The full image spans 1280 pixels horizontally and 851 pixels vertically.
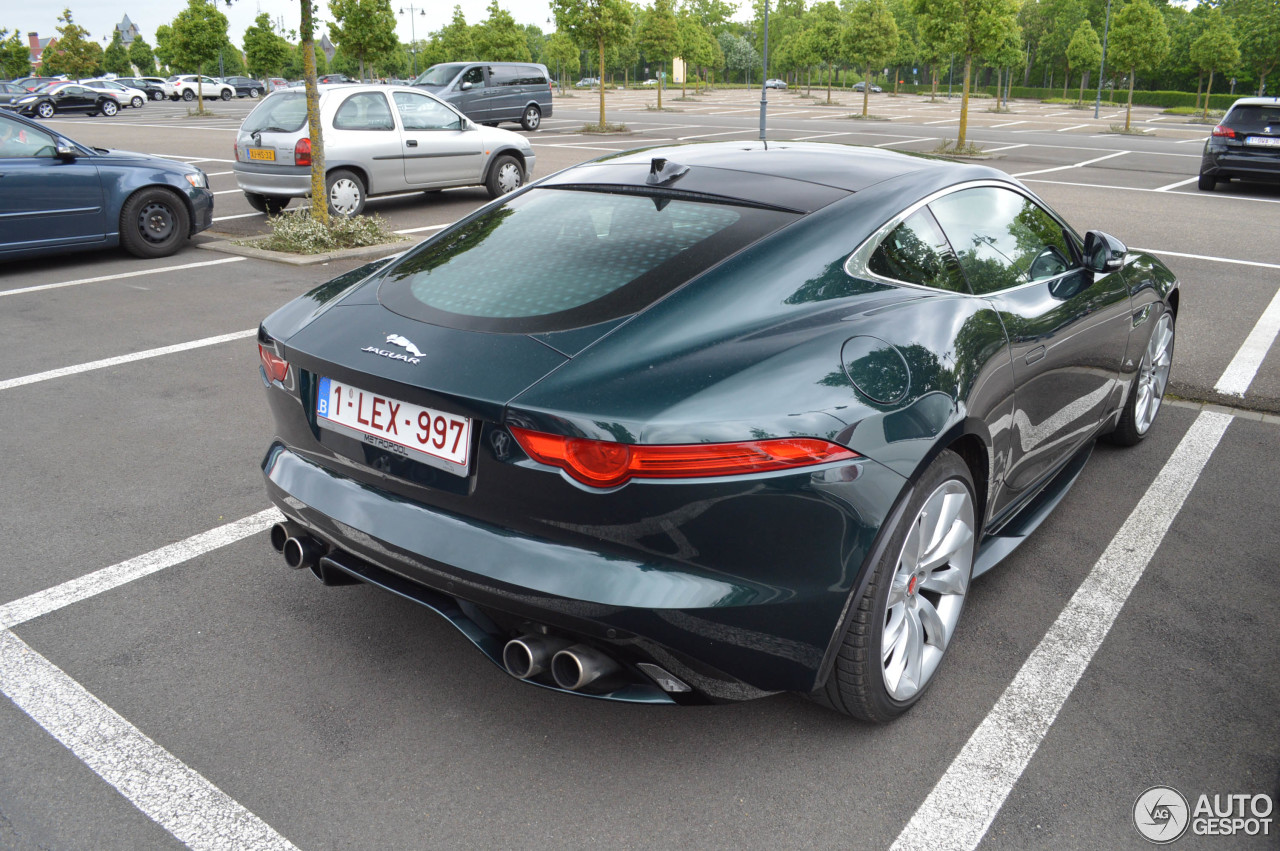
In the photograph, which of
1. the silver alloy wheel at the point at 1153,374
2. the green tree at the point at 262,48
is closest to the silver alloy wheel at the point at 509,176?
the silver alloy wheel at the point at 1153,374

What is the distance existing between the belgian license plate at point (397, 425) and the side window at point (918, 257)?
124 centimetres

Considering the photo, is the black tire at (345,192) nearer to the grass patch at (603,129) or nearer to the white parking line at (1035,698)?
the white parking line at (1035,698)

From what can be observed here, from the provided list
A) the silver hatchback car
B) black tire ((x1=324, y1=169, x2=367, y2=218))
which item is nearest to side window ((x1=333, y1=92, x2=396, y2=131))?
the silver hatchback car

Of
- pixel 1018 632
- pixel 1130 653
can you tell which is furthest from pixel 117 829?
pixel 1130 653

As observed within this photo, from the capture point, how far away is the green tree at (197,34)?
3556 cm

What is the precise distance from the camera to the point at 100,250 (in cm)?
1011

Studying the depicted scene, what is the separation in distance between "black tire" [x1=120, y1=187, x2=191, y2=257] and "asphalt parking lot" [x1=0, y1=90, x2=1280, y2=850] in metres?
4.95

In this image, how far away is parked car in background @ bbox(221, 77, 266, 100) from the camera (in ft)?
213

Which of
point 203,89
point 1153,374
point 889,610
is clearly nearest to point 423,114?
point 1153,374

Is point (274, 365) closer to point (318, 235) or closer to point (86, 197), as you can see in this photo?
point (318, 235)

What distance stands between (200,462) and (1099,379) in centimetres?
391

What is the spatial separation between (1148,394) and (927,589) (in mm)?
2691

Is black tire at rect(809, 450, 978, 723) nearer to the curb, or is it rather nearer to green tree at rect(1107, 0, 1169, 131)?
the curb

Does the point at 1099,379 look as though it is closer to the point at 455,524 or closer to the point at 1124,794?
the point at 1124,794
